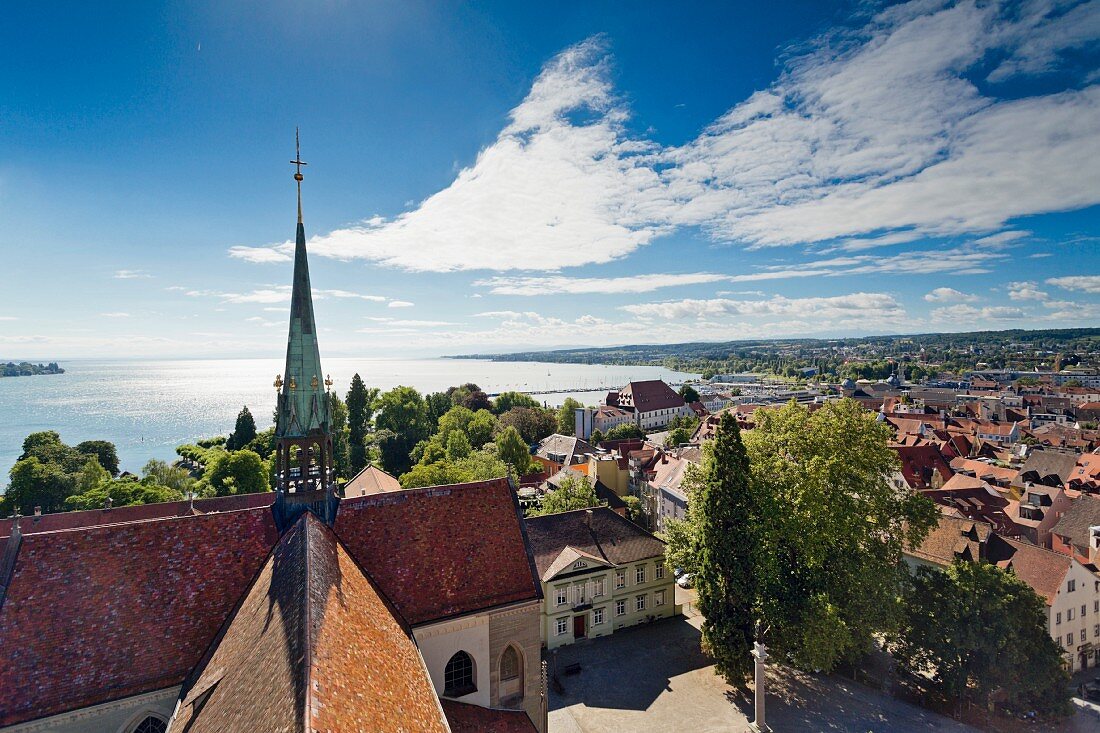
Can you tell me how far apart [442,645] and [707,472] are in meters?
15.6

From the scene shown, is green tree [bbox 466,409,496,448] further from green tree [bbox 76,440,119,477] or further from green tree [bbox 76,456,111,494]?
green tree [bbox 76,440,119,477]

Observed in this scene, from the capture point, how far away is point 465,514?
17.9m

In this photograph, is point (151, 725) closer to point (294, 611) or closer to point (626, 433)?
point (294, 611)

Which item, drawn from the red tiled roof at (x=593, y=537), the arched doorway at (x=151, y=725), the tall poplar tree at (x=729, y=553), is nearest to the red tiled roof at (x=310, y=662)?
the arched doorway at (x=151, y=725)

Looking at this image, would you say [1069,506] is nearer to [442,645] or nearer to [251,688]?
[442,645]

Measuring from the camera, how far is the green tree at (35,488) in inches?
1938

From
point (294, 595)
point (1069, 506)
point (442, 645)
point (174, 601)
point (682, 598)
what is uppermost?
point (294, 595)

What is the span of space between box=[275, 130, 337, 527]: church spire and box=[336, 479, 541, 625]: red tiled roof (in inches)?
42.7

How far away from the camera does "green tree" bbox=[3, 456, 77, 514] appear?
49.2m

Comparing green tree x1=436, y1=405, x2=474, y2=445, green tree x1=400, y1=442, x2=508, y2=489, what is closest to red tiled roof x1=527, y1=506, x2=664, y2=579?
green tree x1=400, y1=442, x2=508, y2=489

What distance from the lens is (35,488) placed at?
50.4 meters

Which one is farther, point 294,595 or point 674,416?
point 674,416

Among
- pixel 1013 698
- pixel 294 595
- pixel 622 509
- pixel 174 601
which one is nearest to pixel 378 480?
pixel 622 509

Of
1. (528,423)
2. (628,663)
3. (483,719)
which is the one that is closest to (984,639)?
(628,663)
